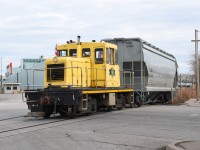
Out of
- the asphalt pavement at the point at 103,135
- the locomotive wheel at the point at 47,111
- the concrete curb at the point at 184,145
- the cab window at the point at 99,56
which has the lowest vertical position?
the asphalt pavement at the point at 103,135

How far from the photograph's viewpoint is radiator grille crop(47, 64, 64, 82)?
1836cm

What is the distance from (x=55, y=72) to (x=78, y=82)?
1.21 metres

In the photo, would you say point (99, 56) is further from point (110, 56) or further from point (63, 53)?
point (63, 53)

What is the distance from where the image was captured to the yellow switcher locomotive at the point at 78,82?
17500 millimetres

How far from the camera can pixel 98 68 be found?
1977 centimetres

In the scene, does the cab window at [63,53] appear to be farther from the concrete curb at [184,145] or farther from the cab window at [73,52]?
the concrete curb at [184,145]

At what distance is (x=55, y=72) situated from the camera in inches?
733

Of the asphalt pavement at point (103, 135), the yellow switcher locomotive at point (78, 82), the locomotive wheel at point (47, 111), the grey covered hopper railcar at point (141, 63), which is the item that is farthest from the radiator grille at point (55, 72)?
the grey covered hopper railcar at point (141, 63)

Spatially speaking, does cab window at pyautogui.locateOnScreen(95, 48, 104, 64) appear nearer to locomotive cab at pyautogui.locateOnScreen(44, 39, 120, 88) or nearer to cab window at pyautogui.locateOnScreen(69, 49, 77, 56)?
locomotive cab at pyautogui.locateOnScreen(44, 39, 120, 88)

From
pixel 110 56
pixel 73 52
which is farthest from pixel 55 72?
pixel 110 56

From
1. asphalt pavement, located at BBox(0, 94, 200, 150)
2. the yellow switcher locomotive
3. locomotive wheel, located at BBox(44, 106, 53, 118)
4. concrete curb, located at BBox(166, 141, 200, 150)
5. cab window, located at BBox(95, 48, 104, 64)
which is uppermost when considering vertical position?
cab window, located at BBox(95, 48, 104, 64)

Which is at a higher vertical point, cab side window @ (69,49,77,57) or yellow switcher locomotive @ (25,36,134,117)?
cab side window @ (69,49,77,57)

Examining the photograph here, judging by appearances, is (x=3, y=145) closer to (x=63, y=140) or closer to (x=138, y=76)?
(x=63, y=140)

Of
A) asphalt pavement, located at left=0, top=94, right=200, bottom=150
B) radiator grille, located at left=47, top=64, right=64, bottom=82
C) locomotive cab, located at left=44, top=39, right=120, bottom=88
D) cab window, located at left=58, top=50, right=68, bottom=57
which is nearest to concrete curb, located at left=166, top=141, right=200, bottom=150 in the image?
asphalt pavement, located at left=0, top=94, right=200, bottom=150
